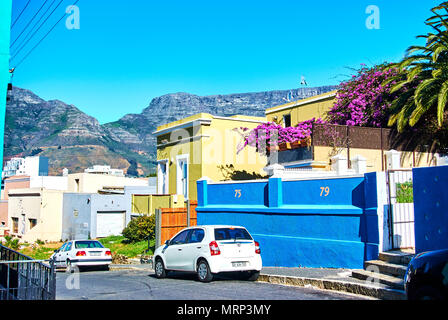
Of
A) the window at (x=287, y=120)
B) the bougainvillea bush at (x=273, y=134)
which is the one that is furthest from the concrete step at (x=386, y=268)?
the window at (x=287, y=120)

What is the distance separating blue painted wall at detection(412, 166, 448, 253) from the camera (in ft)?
30.8

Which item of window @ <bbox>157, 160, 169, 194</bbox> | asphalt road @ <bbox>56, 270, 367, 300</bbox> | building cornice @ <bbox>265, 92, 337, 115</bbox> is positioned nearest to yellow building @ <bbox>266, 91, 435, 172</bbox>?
building cornice @ <bbox>265, 92, 337, 115</bbox>

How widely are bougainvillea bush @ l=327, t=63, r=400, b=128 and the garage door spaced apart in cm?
1900

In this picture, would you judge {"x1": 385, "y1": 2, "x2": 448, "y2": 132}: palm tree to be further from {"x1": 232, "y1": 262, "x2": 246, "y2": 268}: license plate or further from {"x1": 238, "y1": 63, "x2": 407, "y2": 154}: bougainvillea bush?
{"x1": 232, "y1": 262, "x2": 246, "y2": 268}: license plate

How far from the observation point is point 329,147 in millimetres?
18141

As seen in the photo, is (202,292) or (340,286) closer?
(340,286)

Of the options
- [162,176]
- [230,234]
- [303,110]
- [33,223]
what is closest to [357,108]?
[303,110]

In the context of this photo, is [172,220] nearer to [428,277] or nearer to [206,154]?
[206,154]

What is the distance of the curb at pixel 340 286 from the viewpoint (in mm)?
Result: 8383

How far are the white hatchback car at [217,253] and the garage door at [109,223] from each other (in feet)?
74.0

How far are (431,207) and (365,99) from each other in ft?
41.4

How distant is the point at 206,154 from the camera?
74.0 feet

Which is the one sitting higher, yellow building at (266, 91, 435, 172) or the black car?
yellow building at (266, 91, 435, 172)

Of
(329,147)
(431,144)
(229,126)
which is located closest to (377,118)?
(431,144)
